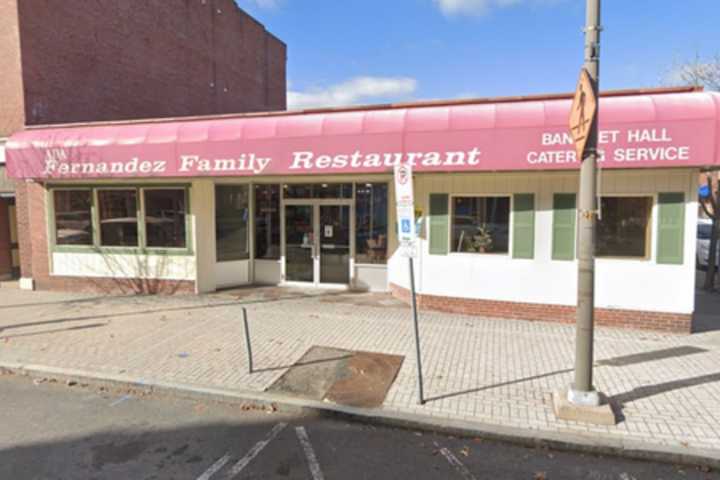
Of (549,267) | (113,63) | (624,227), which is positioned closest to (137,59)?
(113,63)

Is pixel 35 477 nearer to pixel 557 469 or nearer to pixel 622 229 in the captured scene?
pixel 557 469

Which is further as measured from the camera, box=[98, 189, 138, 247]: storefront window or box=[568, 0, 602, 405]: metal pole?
box=[98, 189, 138, 247]: storefront window

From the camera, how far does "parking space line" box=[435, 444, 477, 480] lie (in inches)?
144

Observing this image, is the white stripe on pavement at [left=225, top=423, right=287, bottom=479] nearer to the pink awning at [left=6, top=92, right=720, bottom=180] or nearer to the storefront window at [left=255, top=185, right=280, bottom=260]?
the pink awning at [left=6, top=92, right=720, bottom=180]

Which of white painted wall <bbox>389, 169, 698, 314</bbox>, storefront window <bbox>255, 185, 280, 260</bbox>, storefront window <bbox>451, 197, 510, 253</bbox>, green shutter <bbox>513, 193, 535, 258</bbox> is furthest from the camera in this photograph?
storefront window <bbox>255, 185, 280, 260</bbox>

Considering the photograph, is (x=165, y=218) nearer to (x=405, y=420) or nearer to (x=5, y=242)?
(x=5, y=242)

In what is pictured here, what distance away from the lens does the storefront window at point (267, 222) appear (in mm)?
10938

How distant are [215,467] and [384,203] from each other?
23.5 feet

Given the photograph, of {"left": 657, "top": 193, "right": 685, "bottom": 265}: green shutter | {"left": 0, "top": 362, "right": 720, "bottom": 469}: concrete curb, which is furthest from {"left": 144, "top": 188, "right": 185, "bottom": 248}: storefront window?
{"left": 657, "top": 193, "right": 685, "bottom": 265}: green shutter

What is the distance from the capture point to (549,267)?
7797mm

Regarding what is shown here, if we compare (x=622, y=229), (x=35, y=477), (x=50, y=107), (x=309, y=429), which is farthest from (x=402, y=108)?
(x=50, y=107)

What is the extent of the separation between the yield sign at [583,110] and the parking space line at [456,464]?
125 inches

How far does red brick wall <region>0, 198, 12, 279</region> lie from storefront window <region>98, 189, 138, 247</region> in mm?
4095

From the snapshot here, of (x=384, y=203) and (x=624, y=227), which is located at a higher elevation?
(x=384, y=203)
